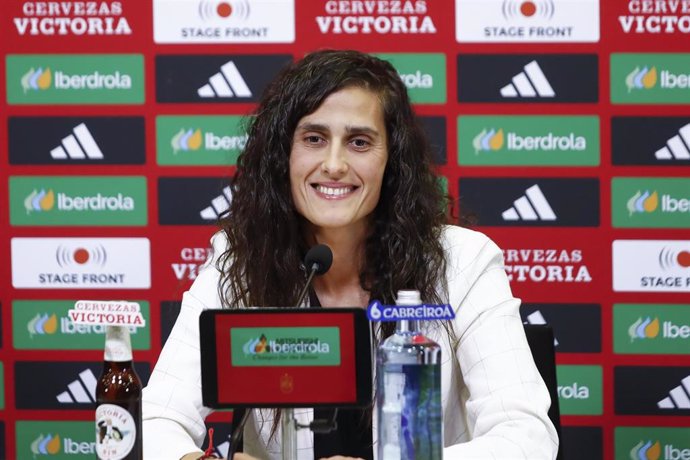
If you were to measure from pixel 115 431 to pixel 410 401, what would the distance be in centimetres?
41

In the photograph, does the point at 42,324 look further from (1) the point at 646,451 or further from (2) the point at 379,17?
(1) the point at 646,451

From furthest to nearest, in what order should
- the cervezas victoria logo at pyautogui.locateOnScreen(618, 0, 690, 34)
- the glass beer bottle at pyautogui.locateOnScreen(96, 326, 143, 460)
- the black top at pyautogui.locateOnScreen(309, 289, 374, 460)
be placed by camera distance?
1. the cervezas victoria logo at pyautogui.locateOnScreen(618, 0, 690, 34)
2. the black top at pyautogui.locateOnScreen(309, 289, 374, 460)
3. the glass beer bottle at pyautogui.locateOnScreen(96, 326, 143, 460)

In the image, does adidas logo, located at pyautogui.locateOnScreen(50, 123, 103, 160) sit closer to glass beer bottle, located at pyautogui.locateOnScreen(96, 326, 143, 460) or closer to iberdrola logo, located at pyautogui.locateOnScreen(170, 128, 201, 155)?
iberdrola logo, located at pyautogui.locateOnScreen(170, 128, 201, 155)

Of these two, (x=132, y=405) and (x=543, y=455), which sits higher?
(x=132, y=405)

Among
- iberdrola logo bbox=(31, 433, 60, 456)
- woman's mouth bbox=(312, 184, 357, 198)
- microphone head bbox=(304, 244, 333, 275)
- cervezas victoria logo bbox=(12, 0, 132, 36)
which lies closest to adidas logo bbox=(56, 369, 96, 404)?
iberdrola logo bbox=(31, 433, 60, 456)

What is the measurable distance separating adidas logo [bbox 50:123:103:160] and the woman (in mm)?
1113

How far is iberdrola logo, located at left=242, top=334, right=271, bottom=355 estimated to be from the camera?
120 centimetres

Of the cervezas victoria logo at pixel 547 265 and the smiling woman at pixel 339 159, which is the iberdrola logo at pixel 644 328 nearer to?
the cervezas victoria logo at pixel 547 265

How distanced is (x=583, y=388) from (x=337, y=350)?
6.18 ft

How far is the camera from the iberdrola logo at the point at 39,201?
9.75 feet

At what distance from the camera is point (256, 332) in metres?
1.20

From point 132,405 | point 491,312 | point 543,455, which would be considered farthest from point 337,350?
point 491,312

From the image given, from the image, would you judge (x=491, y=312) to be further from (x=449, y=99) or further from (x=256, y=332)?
(x=449, y=99)

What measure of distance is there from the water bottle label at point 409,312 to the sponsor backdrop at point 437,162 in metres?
1.65
